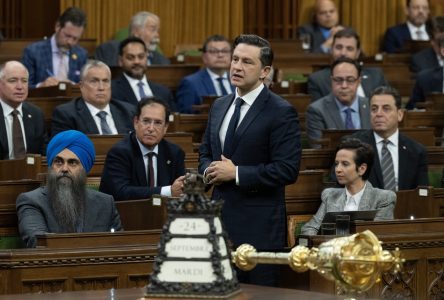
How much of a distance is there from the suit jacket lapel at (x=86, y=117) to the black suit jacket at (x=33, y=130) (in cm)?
26

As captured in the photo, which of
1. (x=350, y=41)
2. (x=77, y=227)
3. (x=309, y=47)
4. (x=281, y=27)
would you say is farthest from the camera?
(x=281, y=27)

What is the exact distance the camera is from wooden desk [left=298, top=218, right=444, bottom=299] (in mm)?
5602

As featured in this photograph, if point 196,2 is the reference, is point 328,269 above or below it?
below

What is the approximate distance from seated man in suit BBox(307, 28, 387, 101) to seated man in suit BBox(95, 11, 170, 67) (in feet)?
5.19

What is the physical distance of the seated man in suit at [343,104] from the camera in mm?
9242

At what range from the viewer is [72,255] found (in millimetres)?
5012

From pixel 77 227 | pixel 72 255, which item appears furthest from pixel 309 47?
pixel 72 255

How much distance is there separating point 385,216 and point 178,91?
4015 mm

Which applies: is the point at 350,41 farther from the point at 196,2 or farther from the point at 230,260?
the point at 230,260

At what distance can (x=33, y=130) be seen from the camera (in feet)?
27.8

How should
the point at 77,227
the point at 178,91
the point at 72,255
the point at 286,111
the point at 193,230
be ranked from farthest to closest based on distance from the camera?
the point at 178,91 → the point at 77,227 → the point at 286,111 → the point at 72,255 → the point at 193,230

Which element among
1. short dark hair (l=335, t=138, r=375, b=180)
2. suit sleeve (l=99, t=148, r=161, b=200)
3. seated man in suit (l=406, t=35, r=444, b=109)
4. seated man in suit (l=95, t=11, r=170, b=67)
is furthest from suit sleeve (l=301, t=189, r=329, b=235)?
seated man in suit (l=95, t=11, r=170, b=67)

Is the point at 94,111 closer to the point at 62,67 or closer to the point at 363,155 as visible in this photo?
the point at 62,67

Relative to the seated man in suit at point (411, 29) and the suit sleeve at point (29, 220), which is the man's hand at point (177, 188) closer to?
the suit sleeve at point (29, 220)
